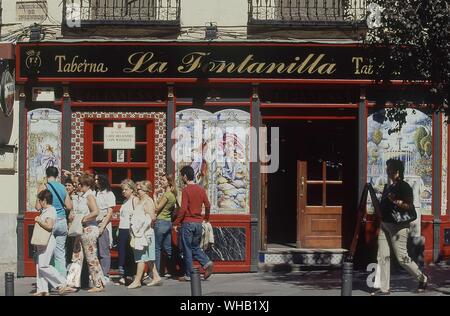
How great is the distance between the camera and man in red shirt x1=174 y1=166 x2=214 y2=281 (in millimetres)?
15719

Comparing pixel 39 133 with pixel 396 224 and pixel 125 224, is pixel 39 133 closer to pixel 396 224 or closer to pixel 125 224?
pixel 125 224

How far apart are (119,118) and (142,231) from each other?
2855mm

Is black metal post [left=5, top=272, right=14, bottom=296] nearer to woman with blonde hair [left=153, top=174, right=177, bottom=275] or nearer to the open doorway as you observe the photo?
woman with blonde hair [left=153, top=174, right=177, bottom=275]

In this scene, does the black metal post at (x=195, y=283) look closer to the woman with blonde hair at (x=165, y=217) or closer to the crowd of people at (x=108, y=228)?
the crowd of people at (x=108, y=228)

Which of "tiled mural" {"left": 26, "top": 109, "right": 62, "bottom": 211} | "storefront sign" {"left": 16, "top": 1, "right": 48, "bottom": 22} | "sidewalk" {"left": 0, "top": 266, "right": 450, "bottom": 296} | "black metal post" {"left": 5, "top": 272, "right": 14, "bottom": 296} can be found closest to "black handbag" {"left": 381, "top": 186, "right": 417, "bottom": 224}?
"sidewalk" {"left": 0, "top": 266, "right": 450, "bottom": 296}

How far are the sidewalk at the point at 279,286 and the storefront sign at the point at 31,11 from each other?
441cm

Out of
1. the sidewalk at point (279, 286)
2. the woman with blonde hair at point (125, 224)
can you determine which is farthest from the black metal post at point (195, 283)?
the woman with blonde hair at point (125, 224)

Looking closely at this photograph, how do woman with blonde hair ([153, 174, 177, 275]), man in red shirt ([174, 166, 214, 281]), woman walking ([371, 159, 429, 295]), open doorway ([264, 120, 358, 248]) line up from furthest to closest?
open doorway ([264, 120, 358, 248])
woman with blonde hair ([153, 174, 177, 275])
man in red shirt ([174, 166, 214, 281])
woman walking ([371, 159, 429, 295])

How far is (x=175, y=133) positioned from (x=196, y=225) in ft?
7.12

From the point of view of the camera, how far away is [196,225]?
15.7 meters

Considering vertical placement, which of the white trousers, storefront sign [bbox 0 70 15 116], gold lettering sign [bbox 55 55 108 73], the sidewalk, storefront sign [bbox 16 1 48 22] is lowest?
the sidewalk

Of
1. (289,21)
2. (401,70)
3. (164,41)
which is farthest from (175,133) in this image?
(401,70)

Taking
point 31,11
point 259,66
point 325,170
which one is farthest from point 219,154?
point 31,11

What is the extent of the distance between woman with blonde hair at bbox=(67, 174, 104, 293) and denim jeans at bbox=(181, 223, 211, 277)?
4.48 ft
